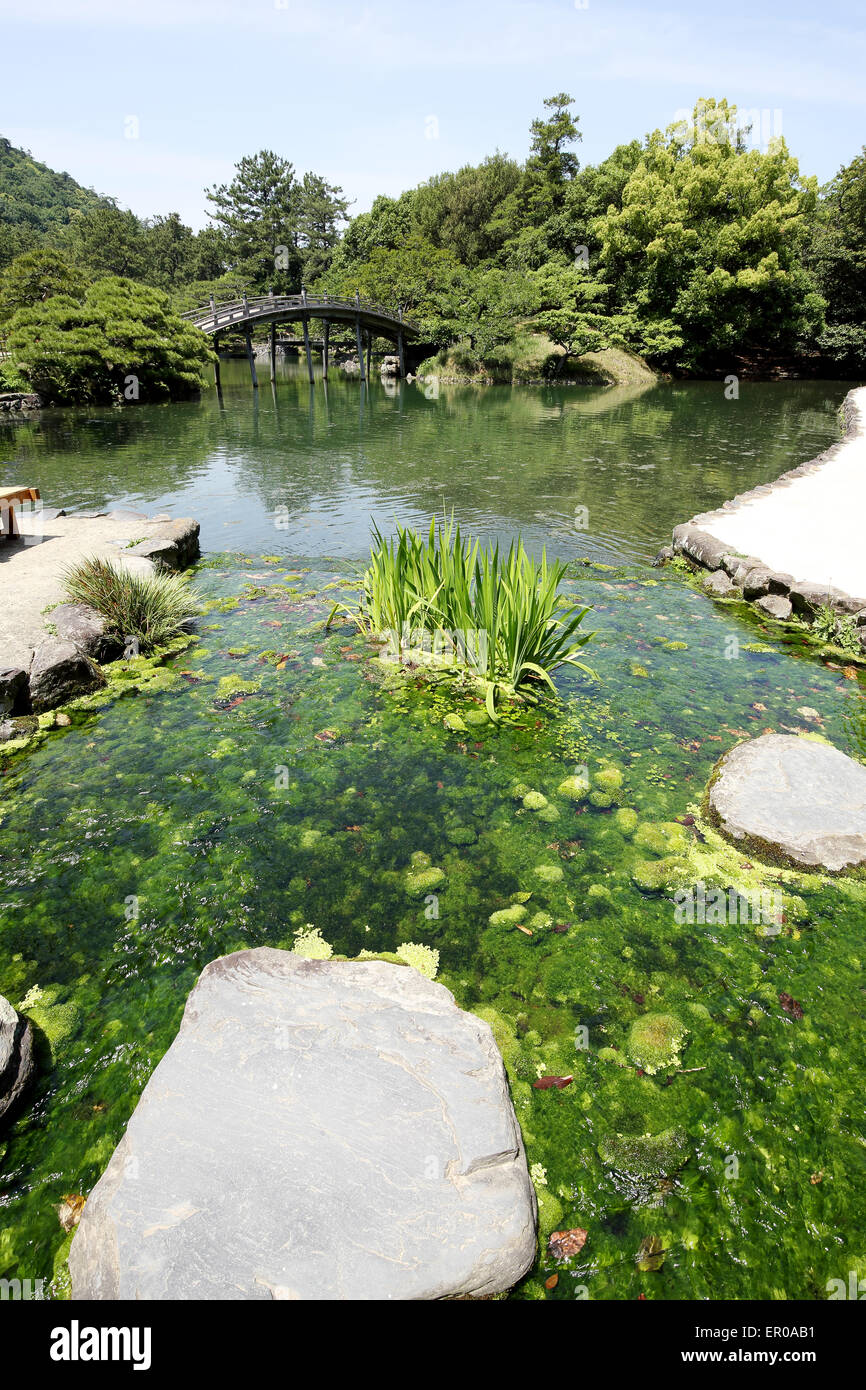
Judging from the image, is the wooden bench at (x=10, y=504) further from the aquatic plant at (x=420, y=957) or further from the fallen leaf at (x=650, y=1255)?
the fallen leaf at (x=650, y=1255)

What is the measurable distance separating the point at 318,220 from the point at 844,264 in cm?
4826

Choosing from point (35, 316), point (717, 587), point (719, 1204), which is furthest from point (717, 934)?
point (35, 316)

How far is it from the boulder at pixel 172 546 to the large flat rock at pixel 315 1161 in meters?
5.71

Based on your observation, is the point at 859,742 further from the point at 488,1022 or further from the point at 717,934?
the point at 488,1022

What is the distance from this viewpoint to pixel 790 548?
6977mm

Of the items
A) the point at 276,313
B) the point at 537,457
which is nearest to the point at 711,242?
the point at 276,313

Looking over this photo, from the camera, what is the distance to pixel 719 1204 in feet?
6.37

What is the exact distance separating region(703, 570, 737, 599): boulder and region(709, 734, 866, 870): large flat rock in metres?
3.23

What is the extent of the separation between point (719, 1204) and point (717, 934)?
1.08m

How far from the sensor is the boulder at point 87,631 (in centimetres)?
507

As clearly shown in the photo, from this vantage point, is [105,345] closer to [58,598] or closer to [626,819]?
[58,598]

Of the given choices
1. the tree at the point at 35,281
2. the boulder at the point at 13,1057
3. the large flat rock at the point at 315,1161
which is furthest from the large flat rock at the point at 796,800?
the tree at the point at 35,281

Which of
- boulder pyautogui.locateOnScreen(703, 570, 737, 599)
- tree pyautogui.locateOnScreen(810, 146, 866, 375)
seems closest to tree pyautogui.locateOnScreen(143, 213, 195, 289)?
tree pyautogui.locateOnScreen(810, 146, 866, 375)

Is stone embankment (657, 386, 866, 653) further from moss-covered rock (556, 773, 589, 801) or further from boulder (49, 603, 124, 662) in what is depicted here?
boulder (49, 603, 124, 662)
